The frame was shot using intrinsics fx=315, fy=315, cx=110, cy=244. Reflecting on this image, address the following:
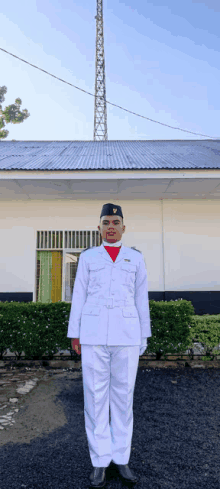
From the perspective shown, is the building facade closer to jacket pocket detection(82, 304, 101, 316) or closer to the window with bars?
the window with bars

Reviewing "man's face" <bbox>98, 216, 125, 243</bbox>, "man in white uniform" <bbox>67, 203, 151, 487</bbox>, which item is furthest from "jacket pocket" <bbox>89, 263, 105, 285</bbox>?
"man's face" <bbox>98, 216, 125, 243</bbox>

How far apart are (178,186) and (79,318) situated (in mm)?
4926

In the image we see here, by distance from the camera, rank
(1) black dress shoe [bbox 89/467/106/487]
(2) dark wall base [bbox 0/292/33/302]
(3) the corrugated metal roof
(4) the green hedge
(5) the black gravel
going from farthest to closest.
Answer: (2) dark wall base [bbox 0/292/33/302] → (3) the corrugated metal roof → (4) the green hedge → (5) the black gravel → (1) black dress shoe [bbox 89/467/106/487]

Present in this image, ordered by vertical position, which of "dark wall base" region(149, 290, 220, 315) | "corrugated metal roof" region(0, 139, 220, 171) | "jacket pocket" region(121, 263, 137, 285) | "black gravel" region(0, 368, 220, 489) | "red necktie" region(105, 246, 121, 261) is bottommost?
"black gravel" region(0, 368, 220, 489)

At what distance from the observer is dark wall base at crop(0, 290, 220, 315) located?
7.04m

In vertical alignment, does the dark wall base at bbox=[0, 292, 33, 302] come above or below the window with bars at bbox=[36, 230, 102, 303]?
below

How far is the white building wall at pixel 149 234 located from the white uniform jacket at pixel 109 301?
4676 millimetres

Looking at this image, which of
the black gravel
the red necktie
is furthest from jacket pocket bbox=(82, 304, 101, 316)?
the black gravel

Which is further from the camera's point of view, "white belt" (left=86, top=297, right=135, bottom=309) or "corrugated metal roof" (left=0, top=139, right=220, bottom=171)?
"corrugated metal roof" (left=0, top=139, right=220, bottom=171)

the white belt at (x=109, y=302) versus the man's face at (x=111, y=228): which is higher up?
the man's face at (x=111, y=228)

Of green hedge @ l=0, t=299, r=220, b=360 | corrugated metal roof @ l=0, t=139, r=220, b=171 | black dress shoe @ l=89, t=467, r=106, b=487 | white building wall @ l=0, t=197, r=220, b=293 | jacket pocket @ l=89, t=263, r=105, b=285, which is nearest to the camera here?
black dress shoe @ l=89, t=467, r=106, b=487

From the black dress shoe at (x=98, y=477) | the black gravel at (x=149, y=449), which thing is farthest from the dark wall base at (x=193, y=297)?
the black dress shoe at (x=98, y=477)

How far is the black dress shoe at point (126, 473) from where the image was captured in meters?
2.17

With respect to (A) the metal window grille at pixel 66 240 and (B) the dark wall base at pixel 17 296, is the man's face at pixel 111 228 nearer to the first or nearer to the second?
(A) the metal window grille at pixel 66 240
